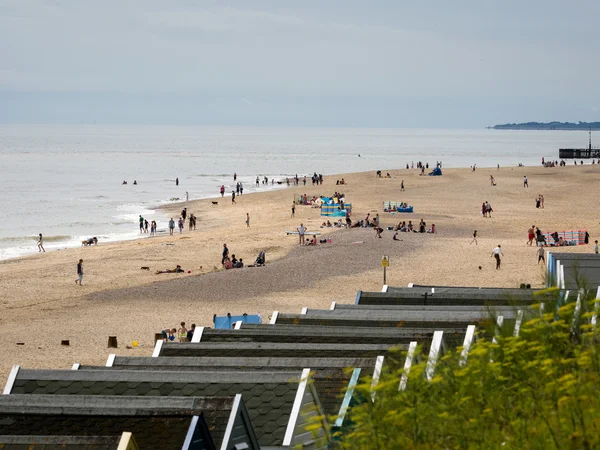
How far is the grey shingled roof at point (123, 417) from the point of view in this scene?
9.10 metres

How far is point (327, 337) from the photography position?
15.0 metres

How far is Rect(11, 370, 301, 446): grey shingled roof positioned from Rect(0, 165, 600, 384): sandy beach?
6.56 metres

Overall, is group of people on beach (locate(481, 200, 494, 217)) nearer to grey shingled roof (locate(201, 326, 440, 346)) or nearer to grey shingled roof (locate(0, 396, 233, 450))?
grey shingled roof (locate(201, 326, 440, 346))

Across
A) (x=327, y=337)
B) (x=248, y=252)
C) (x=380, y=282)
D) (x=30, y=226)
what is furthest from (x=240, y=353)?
(x=30, y=226)

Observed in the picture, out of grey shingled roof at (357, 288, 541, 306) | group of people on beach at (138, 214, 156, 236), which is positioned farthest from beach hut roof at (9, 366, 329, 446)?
group of people on beach at (138, 214, 156, 236)

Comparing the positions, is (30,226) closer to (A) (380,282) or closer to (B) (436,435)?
(A) (380,282)

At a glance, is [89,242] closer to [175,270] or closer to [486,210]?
[175,270]

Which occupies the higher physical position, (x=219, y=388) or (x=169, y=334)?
(x=219, y=388)

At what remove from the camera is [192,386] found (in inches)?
432

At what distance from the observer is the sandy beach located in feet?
86.3

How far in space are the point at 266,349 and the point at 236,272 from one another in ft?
69.1

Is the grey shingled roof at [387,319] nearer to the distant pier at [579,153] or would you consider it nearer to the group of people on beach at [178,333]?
the group of people on beach at [178,333]

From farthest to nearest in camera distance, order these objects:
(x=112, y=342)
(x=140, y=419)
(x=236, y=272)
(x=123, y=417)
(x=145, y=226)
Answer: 1. (x=145, y=226)
2. (x=236, y=272)
3. (x=112, y=342)
4. (x=123, y=417)
5. (x=140, y=419)

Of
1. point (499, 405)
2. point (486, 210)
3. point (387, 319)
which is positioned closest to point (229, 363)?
point (387, 319)
